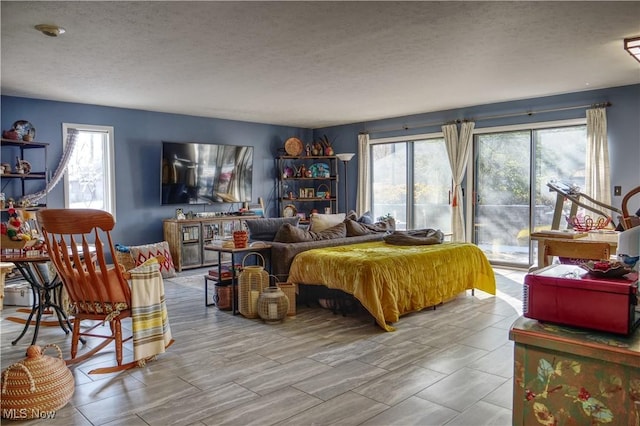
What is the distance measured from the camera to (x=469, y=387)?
2742 millimetres

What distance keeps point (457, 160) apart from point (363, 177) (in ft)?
6.40

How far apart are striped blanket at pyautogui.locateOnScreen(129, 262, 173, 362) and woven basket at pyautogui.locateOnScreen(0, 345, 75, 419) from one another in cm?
61

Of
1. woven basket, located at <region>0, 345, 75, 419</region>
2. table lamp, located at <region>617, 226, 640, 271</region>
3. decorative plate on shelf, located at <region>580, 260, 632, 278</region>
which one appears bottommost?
woven basket, located at <region>0, 345, 75, 419</region>

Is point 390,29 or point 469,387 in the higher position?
point 390,29

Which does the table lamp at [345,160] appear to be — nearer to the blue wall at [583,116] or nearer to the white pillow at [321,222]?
the blue wall at [583,116]

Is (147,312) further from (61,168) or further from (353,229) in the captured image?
(61,168)

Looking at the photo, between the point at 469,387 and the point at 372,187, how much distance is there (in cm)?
612

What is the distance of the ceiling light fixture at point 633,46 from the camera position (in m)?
3.79

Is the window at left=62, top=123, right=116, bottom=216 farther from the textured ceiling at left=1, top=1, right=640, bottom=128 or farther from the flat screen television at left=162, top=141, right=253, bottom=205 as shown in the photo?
the flat screen television at left=162, top=141, right=253, bottom=205

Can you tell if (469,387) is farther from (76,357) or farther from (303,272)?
(76,357)

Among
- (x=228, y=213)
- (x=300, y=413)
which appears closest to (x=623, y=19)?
(x=300, y=413)

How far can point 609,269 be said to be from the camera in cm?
138

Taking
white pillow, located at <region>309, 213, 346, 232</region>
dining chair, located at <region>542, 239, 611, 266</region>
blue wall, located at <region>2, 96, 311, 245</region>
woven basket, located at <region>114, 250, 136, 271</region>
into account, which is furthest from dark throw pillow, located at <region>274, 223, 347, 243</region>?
blue wall, located at <region>2, 96, 311, 245</region>

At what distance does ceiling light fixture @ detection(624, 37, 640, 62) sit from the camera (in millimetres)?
3793
